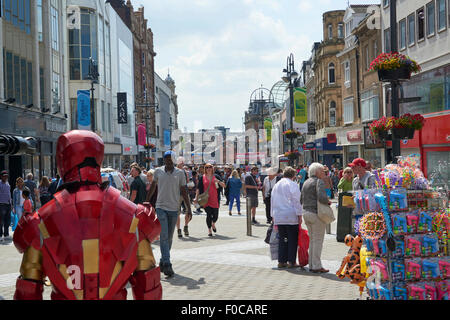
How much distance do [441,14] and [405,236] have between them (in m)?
20.8

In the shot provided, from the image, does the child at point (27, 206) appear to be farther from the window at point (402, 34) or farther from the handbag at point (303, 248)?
the window at point (402, 34)

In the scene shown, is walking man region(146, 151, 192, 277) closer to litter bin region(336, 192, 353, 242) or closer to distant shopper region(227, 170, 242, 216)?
litter bin region(336, 192, 353, 242)

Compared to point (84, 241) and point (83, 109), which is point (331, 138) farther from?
point (84, 241)

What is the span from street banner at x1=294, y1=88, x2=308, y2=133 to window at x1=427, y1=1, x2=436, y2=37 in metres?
12.0

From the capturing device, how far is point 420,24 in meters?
26.6

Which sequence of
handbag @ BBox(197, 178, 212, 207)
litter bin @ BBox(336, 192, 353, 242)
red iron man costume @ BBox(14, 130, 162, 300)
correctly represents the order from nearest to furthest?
1. red iron man costume @ BBox(14, 130, 162, 300)
2. litter bin @ BBox(336, 192, 353, 242)
3. handbag @ BBox(197, 178, 212, 207)

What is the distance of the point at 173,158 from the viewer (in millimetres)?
9375

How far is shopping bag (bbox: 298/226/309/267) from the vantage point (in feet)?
30.6

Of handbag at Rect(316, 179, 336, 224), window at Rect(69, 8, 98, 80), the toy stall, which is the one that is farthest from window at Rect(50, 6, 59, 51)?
the toy stall

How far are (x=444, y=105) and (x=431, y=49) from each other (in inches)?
110
